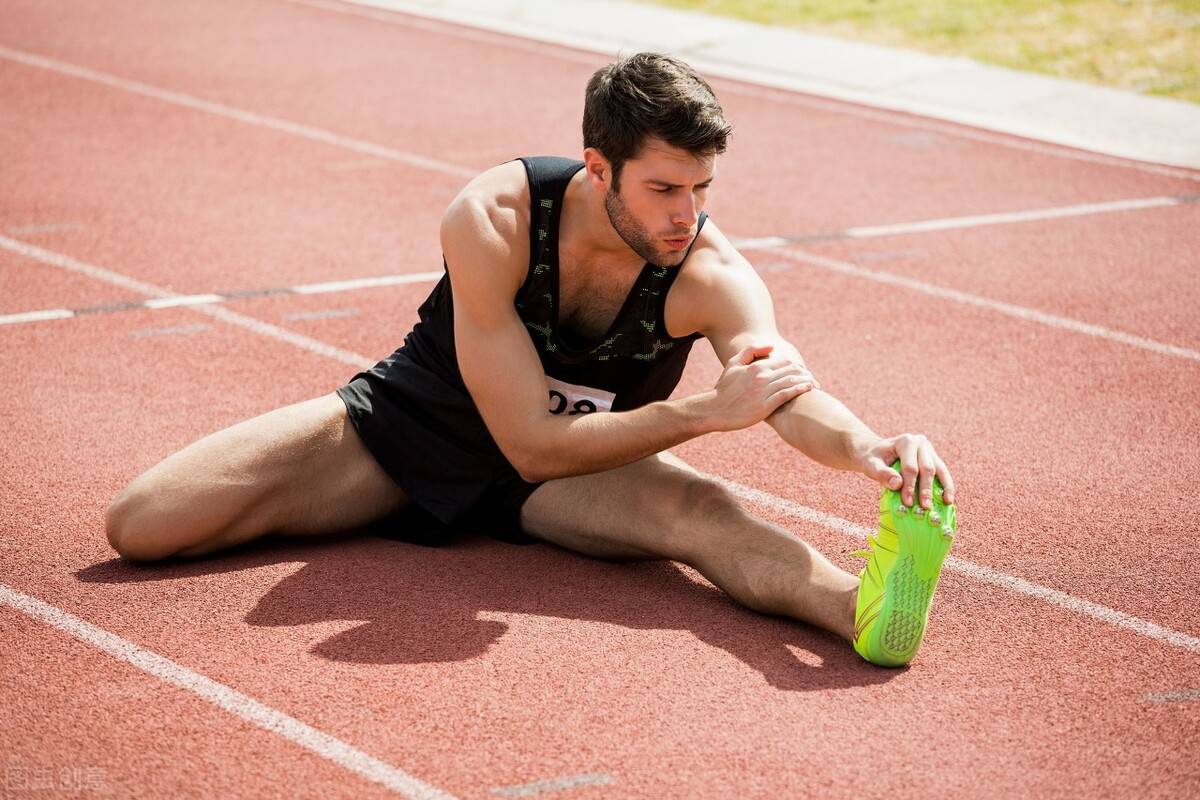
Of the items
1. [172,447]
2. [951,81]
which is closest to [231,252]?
[172,447]

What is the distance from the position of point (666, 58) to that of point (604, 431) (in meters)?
1.00

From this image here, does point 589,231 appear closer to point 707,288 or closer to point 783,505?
point 707,288

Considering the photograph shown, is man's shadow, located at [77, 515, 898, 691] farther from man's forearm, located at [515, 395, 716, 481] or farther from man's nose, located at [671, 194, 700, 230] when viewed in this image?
man's nose, located at [671, 194, 700, 230]

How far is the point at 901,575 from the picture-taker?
12.8 feet

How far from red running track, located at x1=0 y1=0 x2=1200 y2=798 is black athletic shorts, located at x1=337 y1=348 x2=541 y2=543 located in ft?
0.48

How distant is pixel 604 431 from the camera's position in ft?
13.7

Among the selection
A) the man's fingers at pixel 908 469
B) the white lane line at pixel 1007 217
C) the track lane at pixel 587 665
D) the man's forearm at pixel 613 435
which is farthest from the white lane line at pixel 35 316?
the man's fingers at pixel 908 469

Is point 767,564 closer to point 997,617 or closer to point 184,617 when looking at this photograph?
point 997,617

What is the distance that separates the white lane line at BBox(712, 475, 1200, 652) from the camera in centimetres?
427

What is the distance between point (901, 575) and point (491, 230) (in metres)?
1.41

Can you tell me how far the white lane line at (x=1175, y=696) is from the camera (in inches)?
153

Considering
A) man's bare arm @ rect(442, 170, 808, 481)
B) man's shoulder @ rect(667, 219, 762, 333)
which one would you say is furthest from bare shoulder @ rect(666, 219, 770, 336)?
man's bare arm @ rect(442, 170, 808, 481)

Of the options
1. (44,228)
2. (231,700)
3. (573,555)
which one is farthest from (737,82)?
(231,700)

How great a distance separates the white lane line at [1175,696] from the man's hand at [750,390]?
1.14 meters
